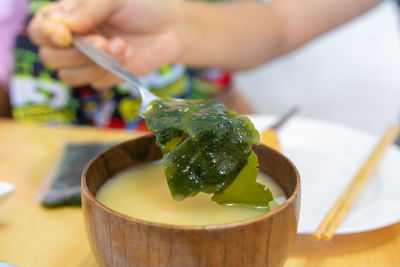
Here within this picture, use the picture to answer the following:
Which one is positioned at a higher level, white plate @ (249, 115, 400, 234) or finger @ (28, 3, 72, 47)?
finger @ (28, 3, 72, 47)

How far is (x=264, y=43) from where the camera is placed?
1350mm

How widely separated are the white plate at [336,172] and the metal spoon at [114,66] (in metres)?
0.29

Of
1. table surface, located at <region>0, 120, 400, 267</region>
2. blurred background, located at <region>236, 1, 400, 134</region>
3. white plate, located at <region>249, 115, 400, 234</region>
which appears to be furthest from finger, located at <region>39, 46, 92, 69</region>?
blurred background, located at <region>236, 1, 400, 134</region>

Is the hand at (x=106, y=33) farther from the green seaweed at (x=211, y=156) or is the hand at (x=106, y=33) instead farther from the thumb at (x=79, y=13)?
the green seaweed at (x=211, y=156)

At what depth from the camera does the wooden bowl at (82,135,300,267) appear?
37cm

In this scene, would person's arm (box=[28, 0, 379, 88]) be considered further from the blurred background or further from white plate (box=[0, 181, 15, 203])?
the blurred background

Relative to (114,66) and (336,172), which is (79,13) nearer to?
(114,66)

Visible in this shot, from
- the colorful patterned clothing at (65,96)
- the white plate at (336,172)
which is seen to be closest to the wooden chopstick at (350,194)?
the white plate at (336,172)

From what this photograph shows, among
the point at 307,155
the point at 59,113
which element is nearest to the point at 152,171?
the point at 307,155

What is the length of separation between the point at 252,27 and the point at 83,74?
24.7 inches

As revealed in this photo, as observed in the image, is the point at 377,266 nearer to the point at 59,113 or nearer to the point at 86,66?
the point at 86,66

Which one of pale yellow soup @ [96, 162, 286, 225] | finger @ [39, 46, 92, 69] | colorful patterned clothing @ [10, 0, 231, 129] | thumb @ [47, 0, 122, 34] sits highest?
thumb @ [47, 0, 122, 34]

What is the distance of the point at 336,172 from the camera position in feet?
2.58

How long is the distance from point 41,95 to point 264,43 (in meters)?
0.73
